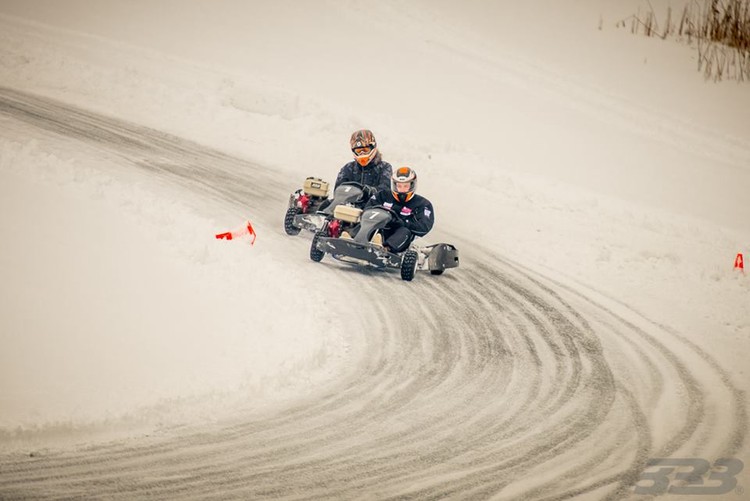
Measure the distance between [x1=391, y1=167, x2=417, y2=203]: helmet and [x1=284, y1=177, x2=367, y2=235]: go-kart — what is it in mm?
692

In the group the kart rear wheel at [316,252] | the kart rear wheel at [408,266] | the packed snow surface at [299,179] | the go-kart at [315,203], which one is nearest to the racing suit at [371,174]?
the go-kart at [315,203]

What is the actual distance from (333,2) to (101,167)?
18809 mm

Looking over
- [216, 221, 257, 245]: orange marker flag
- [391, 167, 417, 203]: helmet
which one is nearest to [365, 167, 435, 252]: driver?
[391, 167, 417, 203]: helmet

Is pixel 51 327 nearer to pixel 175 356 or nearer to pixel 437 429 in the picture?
pixel 175 356

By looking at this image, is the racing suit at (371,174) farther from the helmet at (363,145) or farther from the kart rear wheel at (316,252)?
the kart rear wheel at (316,252)

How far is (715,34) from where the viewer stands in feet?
92.9

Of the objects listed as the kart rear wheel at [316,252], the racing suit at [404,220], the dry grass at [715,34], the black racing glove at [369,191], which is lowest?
the kart rear wheel at [316,252]

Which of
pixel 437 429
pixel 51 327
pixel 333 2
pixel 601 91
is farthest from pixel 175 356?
pixel 333 2

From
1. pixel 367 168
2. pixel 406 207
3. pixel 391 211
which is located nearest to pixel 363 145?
pixel 367 168

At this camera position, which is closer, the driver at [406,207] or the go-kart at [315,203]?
the driver at [406,207]

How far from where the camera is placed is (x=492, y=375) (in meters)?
8.57

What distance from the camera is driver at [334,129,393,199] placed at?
13156 mm

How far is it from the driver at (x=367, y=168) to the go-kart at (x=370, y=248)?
47.7 inches

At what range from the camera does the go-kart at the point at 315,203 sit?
42.2 feet
